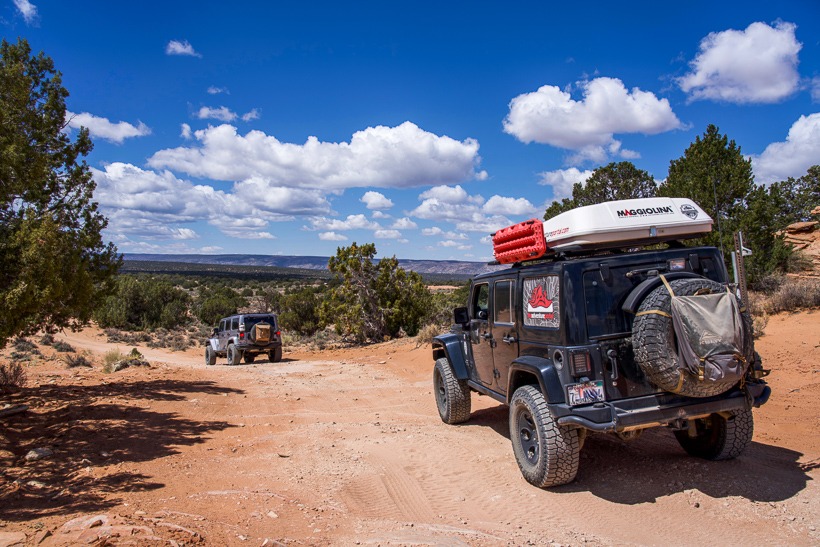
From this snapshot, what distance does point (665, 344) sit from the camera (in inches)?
173

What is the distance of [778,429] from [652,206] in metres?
3.81

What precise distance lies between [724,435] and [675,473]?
2.05 feet

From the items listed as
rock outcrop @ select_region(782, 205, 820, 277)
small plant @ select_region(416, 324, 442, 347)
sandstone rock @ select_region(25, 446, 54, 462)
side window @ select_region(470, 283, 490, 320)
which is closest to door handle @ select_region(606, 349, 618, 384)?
side window @ select_region(470, 283, 490, 320)

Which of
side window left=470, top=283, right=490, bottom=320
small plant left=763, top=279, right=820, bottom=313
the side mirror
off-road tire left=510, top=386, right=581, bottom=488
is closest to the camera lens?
off-road tire left=510, top=386, right=581, bottom=488

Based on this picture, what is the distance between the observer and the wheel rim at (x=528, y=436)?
526 cm

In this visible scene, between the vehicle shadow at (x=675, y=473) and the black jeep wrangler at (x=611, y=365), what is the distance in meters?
0.28

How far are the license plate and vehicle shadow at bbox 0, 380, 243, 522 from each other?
159 inches

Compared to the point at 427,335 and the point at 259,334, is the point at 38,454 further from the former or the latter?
the point at 427,335

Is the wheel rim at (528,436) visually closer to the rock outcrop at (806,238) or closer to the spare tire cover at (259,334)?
the spare tire cover at (259,334)

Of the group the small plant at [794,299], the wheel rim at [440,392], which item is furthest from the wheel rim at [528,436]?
the small plant at [794,299]

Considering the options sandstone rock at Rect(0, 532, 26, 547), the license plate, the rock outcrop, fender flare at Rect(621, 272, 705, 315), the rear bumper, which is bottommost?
sandstone rock at Rect(0, 532, 26, 547)

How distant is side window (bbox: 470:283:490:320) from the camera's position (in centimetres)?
680

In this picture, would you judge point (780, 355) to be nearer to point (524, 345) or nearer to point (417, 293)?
point (524, 345)

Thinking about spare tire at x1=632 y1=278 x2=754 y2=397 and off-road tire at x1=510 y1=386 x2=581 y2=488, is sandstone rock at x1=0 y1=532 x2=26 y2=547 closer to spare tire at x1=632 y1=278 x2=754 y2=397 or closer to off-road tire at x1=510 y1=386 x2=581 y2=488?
off-road tire at x1=510 y1=386 x2=581 y2=488
